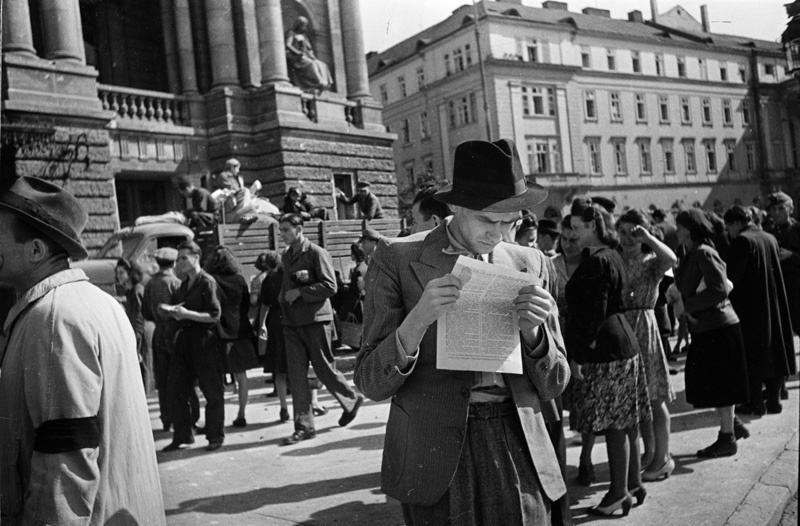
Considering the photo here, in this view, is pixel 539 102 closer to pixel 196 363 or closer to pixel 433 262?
pixel 196 363

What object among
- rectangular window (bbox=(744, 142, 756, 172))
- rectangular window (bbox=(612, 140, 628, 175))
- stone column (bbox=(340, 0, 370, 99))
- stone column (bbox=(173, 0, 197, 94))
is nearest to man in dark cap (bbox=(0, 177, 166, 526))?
rectangular window (bbox=(744, 142, 756, 172))

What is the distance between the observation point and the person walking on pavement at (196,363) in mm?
7234

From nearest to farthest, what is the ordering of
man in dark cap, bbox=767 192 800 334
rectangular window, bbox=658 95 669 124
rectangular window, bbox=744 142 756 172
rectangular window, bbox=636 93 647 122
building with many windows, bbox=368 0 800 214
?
man in dark cap, bbox=767 192 800 334 → rectangular window, bbox=744 142 756 172 → building with many windows, bbox=368 0 800 214 → rectangular window, bbox=658 95 669 124 → rectangular window, bbox=636 93 647 122

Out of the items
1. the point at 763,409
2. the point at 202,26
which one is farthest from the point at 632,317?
the point at 202,26

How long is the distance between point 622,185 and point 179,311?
37.1 feet

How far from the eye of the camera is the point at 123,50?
2303 cm

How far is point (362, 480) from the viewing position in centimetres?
591

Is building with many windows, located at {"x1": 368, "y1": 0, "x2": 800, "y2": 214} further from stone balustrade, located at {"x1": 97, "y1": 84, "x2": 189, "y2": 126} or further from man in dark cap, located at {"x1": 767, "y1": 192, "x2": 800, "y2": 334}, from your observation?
stone balustrade, located at {"x1": 97, "y1": 84, "x2": 189, "y2": 126}

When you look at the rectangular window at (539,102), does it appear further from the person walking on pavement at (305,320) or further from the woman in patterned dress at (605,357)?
the woman in patterned dress at (605,357)

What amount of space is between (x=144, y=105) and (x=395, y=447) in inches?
740

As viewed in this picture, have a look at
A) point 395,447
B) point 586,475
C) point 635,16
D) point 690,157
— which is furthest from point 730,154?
point 395,447

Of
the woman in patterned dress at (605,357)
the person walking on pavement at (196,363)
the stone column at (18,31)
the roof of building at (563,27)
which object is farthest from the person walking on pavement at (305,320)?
the stone column at (18,31)

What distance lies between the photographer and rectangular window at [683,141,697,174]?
1165 cm

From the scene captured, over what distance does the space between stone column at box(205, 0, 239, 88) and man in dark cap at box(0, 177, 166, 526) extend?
19.2 m
